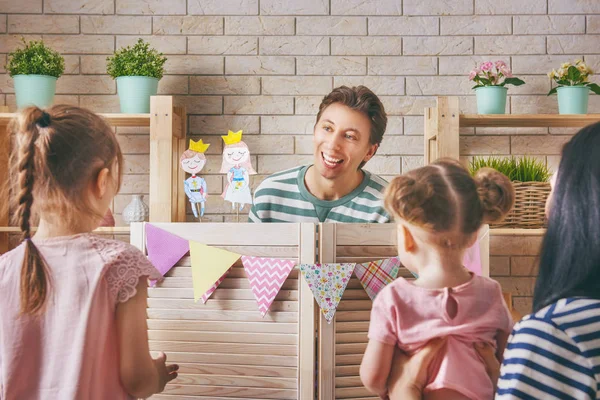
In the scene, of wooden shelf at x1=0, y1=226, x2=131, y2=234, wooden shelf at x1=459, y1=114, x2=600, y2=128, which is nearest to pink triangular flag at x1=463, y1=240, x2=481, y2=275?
wooden shelf at x1=459, y1=114, x2=600, y2=128

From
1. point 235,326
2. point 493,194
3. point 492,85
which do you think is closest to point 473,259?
point 493,194

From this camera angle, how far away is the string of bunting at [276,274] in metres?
1.92

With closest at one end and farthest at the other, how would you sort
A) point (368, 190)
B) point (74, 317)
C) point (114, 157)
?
point (74, 317), point (114, 157), point (368, 190)

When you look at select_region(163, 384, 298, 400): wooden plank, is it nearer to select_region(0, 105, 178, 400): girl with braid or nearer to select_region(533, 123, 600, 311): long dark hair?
select_region(0, 105, 178, 400): girl with braid

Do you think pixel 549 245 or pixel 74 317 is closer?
pixel 549 245

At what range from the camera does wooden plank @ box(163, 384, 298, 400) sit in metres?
1.95

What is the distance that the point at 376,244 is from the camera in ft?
6.46

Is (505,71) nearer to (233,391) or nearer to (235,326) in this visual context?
(235,326)

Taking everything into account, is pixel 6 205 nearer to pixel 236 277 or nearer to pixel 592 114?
pixel 236 277

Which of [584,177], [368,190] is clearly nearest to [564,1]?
[368,190]

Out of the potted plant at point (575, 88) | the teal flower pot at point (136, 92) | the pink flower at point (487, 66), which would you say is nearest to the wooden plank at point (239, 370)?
the teal flower pot at point (136, 92)

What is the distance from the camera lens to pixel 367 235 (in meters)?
1.96

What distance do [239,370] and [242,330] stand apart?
119 mm

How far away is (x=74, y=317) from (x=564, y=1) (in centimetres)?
266
